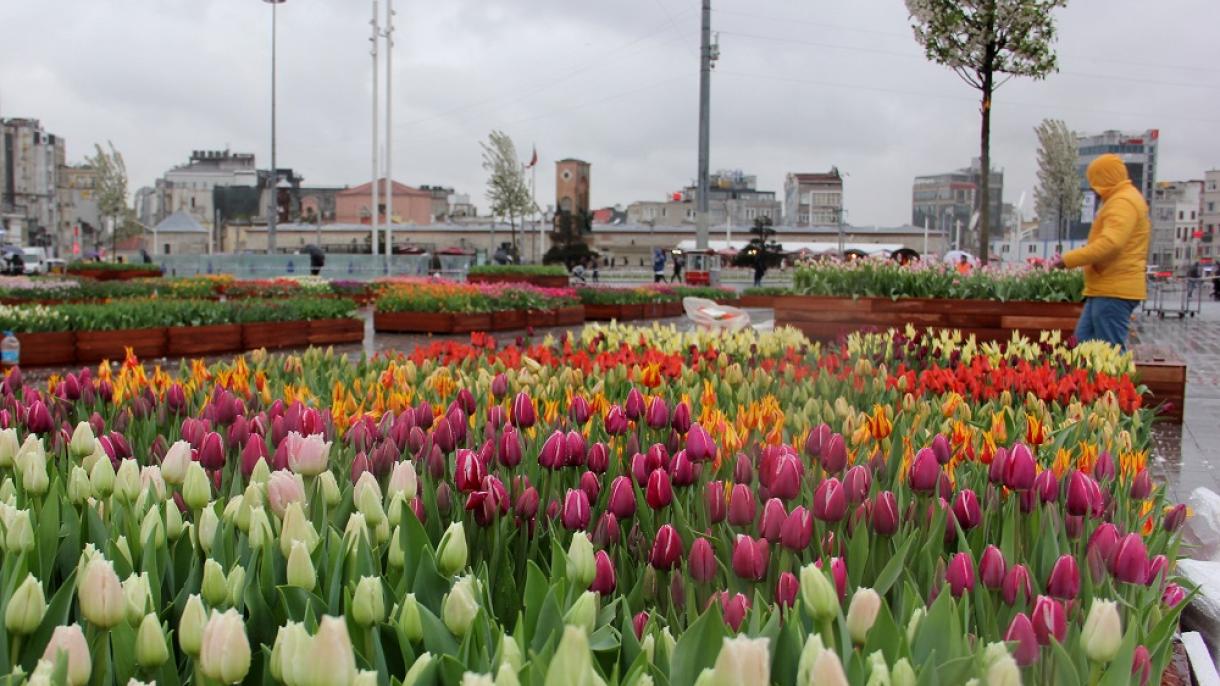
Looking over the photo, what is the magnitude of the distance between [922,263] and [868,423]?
9.31 m

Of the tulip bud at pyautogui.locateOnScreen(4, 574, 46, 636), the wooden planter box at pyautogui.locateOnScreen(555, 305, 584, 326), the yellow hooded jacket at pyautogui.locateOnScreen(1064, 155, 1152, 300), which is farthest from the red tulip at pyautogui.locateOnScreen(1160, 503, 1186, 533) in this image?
the wooden planter box at pyautogui.locateOnScreen(555, 305, 584, 326)

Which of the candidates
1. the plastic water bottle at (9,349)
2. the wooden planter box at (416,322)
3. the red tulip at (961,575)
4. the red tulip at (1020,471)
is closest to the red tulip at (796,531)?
the red tulip at (961,575)

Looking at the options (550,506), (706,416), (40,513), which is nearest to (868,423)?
(706,416)

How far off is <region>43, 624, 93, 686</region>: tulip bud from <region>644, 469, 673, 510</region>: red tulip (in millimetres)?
1262

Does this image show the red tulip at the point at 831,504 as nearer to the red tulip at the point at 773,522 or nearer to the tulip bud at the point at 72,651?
the red tulip at the point at 773,522

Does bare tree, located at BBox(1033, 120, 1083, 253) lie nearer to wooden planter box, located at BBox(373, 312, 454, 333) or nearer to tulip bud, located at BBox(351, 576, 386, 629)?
wooden planter box, located at BBox(373, 312, 454, 333)

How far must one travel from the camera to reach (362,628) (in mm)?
1847

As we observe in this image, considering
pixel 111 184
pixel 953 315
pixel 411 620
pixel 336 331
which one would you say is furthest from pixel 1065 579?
pixel 111 184

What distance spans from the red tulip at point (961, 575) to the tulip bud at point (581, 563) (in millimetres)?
634

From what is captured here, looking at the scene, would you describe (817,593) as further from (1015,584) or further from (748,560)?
(1015,584)

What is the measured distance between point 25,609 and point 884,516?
1539 mm

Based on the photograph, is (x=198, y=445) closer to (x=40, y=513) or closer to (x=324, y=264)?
(x=40, y=513)

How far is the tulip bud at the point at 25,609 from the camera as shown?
1.73m

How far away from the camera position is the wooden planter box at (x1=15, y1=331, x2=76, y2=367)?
461 inches
